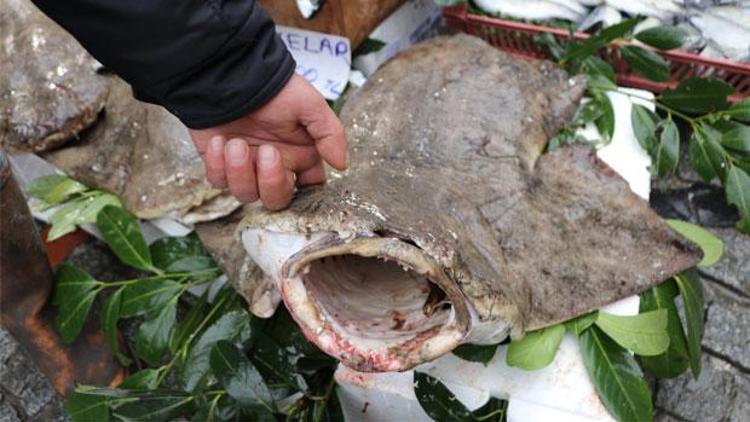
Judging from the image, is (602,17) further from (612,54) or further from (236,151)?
(236,151)

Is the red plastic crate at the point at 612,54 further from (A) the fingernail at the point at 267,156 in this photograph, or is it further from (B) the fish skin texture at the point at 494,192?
(A) the fingernail at the point at 267,156

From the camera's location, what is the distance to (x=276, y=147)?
1865 mm

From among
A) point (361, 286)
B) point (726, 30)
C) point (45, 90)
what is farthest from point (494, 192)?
point (45, 90)

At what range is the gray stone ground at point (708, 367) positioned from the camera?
2748mm

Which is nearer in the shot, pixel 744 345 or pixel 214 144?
pixel 214 144

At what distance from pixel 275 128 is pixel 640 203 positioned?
3.76 feet

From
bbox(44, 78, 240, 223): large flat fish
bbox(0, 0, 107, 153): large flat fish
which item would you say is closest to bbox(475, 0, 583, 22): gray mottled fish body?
bbox(44, 78, 240, 223): large flat fish

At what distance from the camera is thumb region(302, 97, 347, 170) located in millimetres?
1847

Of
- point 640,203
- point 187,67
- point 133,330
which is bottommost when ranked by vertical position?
point 133,330

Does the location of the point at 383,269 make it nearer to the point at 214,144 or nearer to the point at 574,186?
the point at 214,144

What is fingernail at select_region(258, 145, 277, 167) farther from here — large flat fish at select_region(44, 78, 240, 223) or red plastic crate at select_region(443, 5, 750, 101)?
red plastic crate at select_region(443, 5, 750, 101)

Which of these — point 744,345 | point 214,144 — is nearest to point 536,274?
point 214,144

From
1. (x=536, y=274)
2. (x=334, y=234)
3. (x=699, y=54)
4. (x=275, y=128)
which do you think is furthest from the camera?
(x=699, y=54)

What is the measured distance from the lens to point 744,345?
9.50 ft
